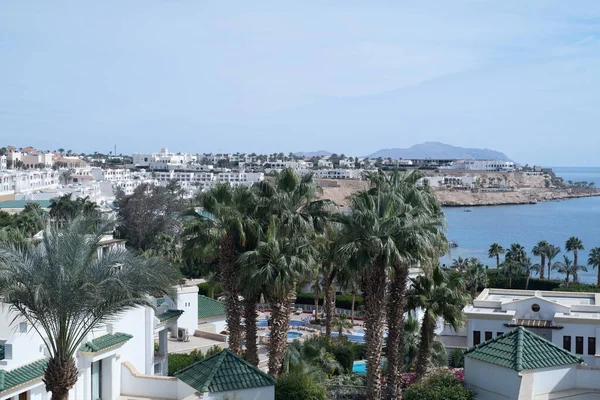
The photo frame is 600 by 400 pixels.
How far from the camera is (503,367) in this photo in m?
15.0

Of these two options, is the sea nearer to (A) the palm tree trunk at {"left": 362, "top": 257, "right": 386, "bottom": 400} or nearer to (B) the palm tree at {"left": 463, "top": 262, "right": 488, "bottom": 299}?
(B) the palm tree at {"left": 463, "top": 262, "right": 488, "bottom": 299}

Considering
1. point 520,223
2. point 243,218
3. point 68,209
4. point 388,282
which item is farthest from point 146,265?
point 520,223

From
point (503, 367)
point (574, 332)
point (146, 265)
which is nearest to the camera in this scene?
point (146, 265)

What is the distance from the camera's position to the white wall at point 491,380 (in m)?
14.7

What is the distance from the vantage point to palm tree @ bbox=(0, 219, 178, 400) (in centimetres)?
1269

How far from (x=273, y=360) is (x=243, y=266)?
8.33 ft

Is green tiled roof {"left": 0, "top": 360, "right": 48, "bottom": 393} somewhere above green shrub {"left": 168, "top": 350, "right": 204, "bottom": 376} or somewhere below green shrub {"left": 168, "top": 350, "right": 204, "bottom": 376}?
above

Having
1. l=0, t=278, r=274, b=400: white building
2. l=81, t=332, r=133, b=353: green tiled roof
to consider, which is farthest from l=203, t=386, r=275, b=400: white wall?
l=81, t=332, r=133, b=353: green tiled roof

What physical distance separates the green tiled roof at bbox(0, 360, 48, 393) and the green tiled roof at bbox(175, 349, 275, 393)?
9.46 ft

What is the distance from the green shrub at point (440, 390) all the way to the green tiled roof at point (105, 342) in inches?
263

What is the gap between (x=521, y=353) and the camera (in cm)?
1495

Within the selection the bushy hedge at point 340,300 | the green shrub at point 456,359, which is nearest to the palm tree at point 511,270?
the bushy hedge at point 340,300

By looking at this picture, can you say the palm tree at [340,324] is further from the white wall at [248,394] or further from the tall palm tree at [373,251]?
the white wall at [248,394]

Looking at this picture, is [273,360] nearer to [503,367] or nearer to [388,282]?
[388,282]
